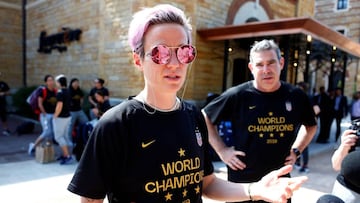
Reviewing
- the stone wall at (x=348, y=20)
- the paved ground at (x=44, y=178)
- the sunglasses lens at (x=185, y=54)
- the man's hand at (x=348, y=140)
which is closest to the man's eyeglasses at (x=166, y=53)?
the sunglasses lens at (x=185, y=54)

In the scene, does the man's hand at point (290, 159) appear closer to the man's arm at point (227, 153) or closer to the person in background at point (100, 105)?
the man's arm at point (227, 153)

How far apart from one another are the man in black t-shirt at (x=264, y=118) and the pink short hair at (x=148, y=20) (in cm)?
127

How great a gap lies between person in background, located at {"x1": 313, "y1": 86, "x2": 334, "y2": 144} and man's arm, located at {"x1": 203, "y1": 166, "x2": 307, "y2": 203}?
8242mm

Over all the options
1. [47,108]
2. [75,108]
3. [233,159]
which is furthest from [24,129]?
[233,159]

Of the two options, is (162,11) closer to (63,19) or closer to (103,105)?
(103,105)

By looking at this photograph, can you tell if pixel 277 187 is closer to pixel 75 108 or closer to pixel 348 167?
pixel 348 167

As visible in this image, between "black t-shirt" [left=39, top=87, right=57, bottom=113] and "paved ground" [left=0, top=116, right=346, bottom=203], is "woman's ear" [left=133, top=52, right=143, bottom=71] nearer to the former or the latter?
"paved ground" [left=0, top=116, right=346, bottom=203]

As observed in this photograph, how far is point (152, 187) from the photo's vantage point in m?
1.24

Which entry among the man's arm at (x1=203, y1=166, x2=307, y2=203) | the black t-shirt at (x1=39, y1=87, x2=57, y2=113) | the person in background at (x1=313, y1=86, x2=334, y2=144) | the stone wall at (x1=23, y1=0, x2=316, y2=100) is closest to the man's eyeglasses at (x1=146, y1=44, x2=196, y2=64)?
the man's arm at (x1=203, y1=166, x2=307, y2=203)

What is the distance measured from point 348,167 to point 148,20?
1562mm

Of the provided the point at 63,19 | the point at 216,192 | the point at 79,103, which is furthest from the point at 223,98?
the point at 63,19

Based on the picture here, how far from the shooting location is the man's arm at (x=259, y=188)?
1271mm

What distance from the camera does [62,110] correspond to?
19.6 feet

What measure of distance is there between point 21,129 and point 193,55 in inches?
360
